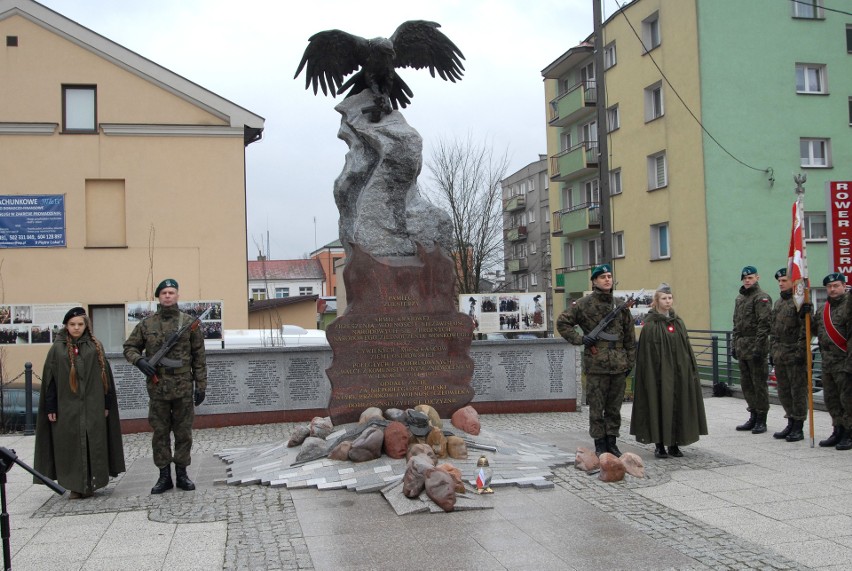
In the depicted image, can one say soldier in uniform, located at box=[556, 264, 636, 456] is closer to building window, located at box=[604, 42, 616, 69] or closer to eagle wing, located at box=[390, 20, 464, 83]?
eagle wing, located at box=[390, 20, 464, 83]

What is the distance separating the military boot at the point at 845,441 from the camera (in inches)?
338

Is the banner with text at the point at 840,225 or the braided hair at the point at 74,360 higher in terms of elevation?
the banner with text at the point at 840,225

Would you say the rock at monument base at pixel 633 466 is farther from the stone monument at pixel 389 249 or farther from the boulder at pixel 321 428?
the boulder at pixel 321 428

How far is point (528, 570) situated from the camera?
15.8ft

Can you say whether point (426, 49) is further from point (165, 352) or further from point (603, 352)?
point (165, 352)

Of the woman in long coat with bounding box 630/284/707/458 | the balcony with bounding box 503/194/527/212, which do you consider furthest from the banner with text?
the balcony with bounding box 503/194/527/212

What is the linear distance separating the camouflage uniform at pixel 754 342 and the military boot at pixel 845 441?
4.43ft

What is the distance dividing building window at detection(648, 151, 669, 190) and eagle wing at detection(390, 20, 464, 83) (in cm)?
1835

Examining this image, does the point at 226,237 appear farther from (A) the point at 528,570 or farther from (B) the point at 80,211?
(A) the point at 528,570

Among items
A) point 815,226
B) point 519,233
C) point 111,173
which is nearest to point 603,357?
point 111,173

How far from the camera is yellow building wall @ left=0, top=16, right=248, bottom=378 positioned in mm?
19188

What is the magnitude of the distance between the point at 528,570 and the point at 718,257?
21265 mm

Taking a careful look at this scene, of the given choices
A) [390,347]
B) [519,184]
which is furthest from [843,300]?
[519,184]

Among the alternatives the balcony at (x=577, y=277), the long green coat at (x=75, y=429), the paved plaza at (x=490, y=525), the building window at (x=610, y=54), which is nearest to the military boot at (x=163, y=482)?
the paved plaza at (x=490, y=525)
